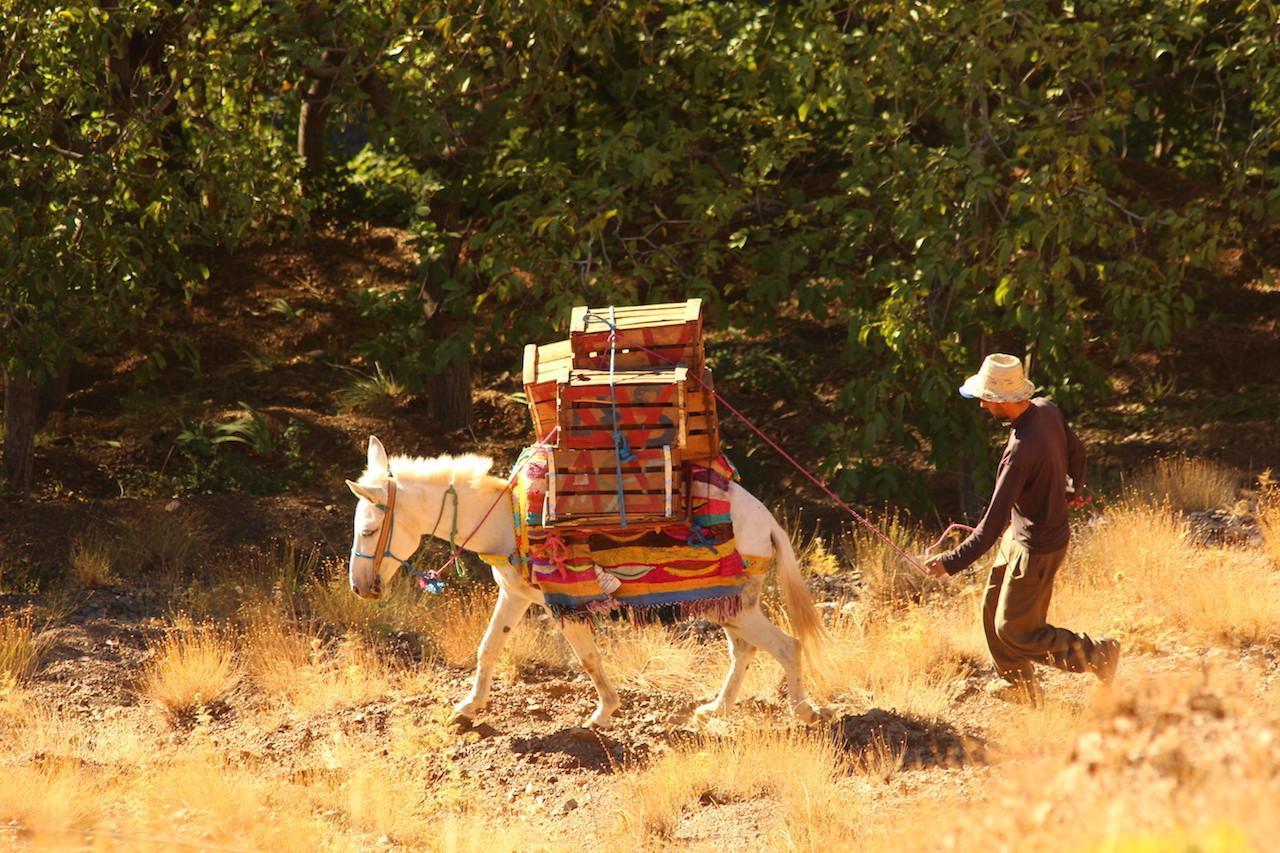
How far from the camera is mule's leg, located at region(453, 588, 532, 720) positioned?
749 cm

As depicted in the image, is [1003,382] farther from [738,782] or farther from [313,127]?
[313,127]

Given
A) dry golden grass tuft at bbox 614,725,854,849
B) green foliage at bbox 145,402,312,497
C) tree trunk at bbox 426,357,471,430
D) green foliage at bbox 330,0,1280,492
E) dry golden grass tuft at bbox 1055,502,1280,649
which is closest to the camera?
dry golden grass tuft at bbox 614,725,854,849

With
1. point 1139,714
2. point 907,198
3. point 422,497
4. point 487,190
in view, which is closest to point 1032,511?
point 1139,714

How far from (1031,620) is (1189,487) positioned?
4.92m

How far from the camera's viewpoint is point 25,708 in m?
7.98

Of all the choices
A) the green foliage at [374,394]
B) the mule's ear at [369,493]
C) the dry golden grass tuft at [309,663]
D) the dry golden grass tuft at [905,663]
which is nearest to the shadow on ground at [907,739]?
the dry golden grass tuft at [905,663]

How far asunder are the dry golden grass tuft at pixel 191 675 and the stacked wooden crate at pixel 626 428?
9.54 ft

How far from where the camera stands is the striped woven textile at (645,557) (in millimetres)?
7059

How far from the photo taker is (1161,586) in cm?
875

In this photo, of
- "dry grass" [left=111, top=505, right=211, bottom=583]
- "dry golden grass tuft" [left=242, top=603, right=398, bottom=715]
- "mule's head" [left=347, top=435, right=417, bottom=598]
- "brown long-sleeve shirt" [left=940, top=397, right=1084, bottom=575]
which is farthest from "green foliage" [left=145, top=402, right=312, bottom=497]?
"brown long-sleeve shirt" [left=940, top=397, right=1084, bottom=575]

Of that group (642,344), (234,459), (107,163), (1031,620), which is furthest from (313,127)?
(1031,620)

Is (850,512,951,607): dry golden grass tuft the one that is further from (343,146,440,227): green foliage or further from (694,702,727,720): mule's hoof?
(343,146,440,227): green foliage

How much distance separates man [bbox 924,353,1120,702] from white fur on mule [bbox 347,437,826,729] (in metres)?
0.92

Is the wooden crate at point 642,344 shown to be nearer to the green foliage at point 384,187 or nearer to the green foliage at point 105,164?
the green foliage at point 105,164
